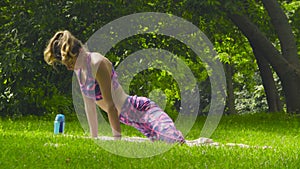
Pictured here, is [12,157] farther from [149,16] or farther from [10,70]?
[149,16]

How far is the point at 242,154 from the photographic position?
26.7 feet

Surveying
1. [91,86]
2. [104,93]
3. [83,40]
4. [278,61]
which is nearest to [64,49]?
[91,86]

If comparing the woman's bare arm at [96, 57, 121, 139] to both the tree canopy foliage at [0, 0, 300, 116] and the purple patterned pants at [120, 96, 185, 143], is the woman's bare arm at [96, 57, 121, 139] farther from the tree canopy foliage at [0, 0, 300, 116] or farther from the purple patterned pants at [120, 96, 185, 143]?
the tree canopy foliage at [0, 0, 300, 116]

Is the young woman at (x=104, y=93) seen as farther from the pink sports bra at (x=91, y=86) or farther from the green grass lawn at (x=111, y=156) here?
the green grass lawn at (x=111, y=156)

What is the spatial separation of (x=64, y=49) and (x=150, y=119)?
5.45 feet

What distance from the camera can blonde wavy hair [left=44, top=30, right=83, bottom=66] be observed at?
8562 mm

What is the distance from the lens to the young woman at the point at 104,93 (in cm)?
862

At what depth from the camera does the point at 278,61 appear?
61.0 feet

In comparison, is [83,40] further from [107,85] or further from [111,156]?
[111,156]

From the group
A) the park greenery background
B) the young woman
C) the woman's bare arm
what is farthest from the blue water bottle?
the park greenery background

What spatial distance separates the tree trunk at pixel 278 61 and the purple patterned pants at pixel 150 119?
9575 millimetres

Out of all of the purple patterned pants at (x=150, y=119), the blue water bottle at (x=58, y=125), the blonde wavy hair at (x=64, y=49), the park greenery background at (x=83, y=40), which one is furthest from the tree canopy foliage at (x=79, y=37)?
the blonde wavy hair at (x=64, y=49)

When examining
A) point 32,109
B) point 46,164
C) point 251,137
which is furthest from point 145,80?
point 46,164

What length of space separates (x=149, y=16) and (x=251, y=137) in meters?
6.95
